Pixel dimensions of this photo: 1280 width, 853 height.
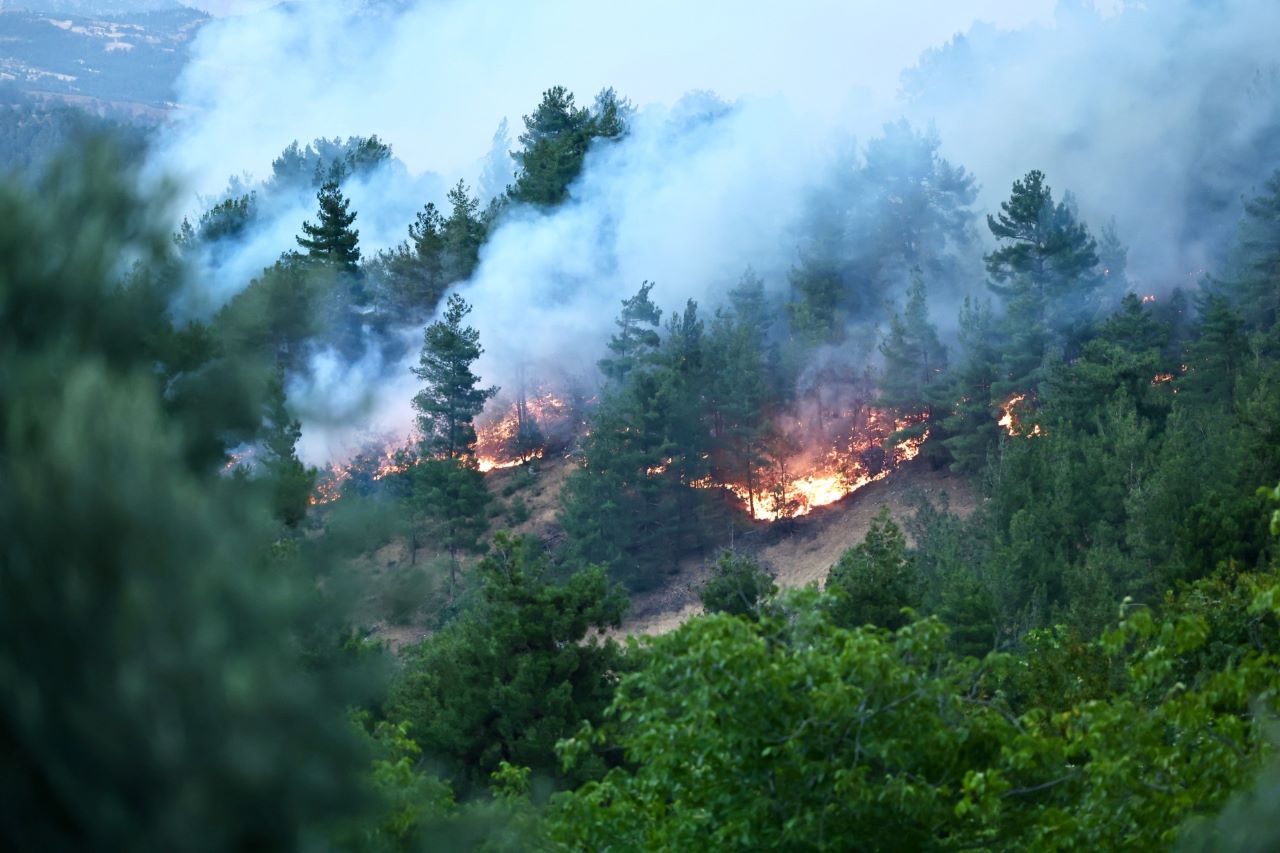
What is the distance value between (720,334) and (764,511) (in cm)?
519

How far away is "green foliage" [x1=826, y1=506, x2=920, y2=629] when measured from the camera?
1847 cm

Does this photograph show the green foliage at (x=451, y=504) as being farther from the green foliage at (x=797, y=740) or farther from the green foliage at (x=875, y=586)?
the green foliage at (x=797, y=740)

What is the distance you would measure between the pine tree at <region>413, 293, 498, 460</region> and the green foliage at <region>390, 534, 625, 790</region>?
21.5 meters

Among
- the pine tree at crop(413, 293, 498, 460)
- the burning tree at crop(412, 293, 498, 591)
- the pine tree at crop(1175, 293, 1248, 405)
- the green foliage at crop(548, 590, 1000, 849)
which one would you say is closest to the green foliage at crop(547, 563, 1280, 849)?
the green foliage at crop(548, 590, 1000, 849)

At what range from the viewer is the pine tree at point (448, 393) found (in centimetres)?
4053

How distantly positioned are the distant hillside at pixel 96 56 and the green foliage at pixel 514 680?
4803 inches

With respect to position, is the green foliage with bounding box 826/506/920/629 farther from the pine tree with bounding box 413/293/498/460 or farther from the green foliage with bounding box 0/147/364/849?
the pine tree with bounding box 413/293/498/460

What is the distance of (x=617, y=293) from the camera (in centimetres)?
4884

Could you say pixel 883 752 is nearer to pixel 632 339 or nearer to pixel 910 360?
pixel 910 360

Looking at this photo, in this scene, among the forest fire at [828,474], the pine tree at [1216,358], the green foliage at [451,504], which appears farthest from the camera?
the forest fire at [828,474]

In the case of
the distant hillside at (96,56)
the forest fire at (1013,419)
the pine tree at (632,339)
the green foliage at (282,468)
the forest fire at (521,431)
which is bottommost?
the green foliage at (282,468)

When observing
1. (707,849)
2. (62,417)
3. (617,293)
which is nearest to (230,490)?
(62,417)

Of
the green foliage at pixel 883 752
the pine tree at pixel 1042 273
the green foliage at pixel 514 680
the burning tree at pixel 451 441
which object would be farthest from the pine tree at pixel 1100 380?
the green foliage at pixel 883 752

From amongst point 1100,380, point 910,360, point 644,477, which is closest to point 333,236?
point 644,477
